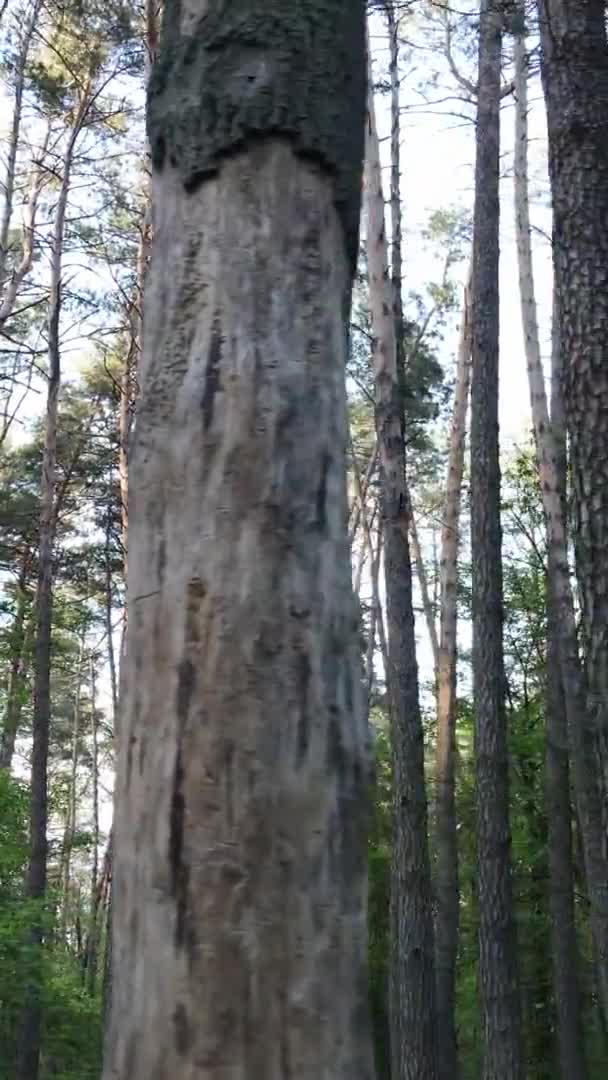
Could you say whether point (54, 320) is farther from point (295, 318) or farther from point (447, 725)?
point (295, 318)

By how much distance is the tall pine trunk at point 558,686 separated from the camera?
1141cm

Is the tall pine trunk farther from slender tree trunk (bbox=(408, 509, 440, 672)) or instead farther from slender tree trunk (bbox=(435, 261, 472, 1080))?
slender tree trunk (bbox=(408, 509, 440, 672))

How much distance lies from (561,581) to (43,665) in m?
6.53

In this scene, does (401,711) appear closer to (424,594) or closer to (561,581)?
(561,581)

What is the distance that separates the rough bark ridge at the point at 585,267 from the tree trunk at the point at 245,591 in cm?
327

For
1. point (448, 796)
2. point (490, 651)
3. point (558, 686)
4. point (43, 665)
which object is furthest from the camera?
point (448, 796)

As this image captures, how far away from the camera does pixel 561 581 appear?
39.5ft

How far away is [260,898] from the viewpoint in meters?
1.37


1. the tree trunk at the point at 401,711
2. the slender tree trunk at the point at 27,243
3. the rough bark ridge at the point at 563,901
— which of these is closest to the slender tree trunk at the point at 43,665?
the slender tree trunk at the point at 27,243

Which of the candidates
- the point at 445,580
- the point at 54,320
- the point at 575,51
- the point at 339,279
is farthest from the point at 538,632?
the point at 339,279

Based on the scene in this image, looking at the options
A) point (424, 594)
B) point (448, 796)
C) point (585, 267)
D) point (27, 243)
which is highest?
point (27, 243)

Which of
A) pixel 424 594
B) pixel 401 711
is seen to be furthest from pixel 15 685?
pixel 424 594

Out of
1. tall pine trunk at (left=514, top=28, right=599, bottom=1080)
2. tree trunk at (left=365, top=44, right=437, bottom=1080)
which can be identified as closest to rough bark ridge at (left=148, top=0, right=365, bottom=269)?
tree trunk at (left=365, top=44, right=437, bottom=1080)

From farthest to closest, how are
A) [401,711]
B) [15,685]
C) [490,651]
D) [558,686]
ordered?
[15,685], [558,686], [401,711], [490,651]
